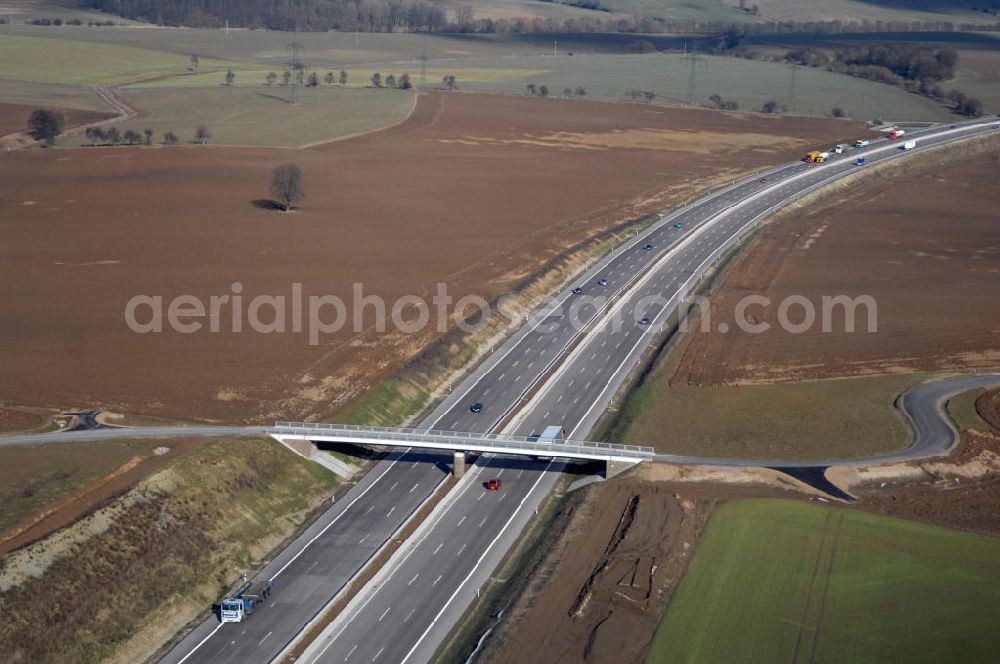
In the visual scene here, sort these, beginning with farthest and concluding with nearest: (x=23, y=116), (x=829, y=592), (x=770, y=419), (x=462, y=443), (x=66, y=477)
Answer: (x=23, y=116) → (x=770, y=419) → (x=462, y=443) → (x=66, y=477) → (x=829, y=592)

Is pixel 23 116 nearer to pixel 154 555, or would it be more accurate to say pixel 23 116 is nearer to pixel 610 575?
pixel 154 555

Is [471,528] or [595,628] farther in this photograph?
[471,528]

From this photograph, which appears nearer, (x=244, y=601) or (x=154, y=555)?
(x=244, y=601)

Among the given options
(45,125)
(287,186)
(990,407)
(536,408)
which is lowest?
(536,408)

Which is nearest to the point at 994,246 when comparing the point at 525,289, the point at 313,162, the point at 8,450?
the point at 525,289

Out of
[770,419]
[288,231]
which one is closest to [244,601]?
[770,419]

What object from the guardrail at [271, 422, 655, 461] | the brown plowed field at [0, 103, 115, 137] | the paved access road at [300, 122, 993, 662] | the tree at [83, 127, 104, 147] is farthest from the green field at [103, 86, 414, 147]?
the guardrail at [271, 422, 655, 461]

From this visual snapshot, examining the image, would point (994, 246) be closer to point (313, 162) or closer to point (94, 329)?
point (313, 162)
